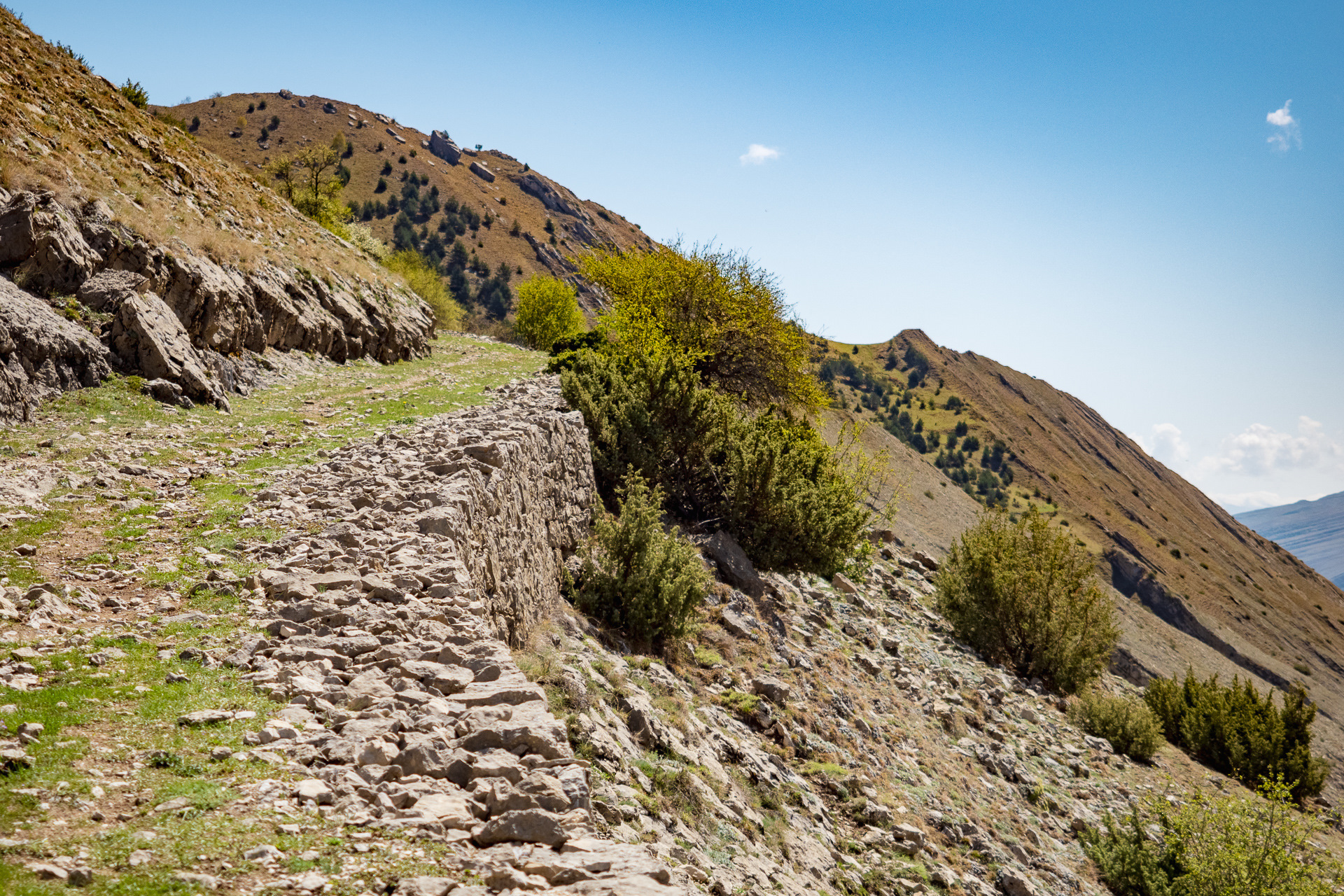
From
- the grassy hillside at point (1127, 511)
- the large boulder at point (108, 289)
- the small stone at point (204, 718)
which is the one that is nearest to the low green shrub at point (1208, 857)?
the small stone at point (204, 718)

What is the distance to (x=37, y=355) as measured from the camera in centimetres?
1023

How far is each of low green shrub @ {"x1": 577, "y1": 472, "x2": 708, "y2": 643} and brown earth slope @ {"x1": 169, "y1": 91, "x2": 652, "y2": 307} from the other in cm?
8577

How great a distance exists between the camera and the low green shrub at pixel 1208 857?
1150 centimetres

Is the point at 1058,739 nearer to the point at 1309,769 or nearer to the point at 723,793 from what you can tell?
the point at 1309,769

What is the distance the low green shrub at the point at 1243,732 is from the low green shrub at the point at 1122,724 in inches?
108

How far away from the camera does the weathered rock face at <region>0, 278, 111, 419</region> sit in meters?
9.55

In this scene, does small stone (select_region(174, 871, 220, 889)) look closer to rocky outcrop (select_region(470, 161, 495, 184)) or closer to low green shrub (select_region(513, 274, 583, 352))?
low green shrub (select_region(513, 274, 583, 352))

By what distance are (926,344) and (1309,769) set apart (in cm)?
13043

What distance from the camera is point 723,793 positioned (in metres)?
7.23

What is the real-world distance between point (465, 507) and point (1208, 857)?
13.4 metres

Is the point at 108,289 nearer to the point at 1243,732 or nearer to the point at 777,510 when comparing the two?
the point at 777,510

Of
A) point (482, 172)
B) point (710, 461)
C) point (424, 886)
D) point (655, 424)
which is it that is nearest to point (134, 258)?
point (655, 424)

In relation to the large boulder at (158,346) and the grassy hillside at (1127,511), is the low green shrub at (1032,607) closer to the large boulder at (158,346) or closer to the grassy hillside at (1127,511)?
the large boulder at (158,346)

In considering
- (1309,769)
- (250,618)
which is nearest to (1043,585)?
(1309,769)
